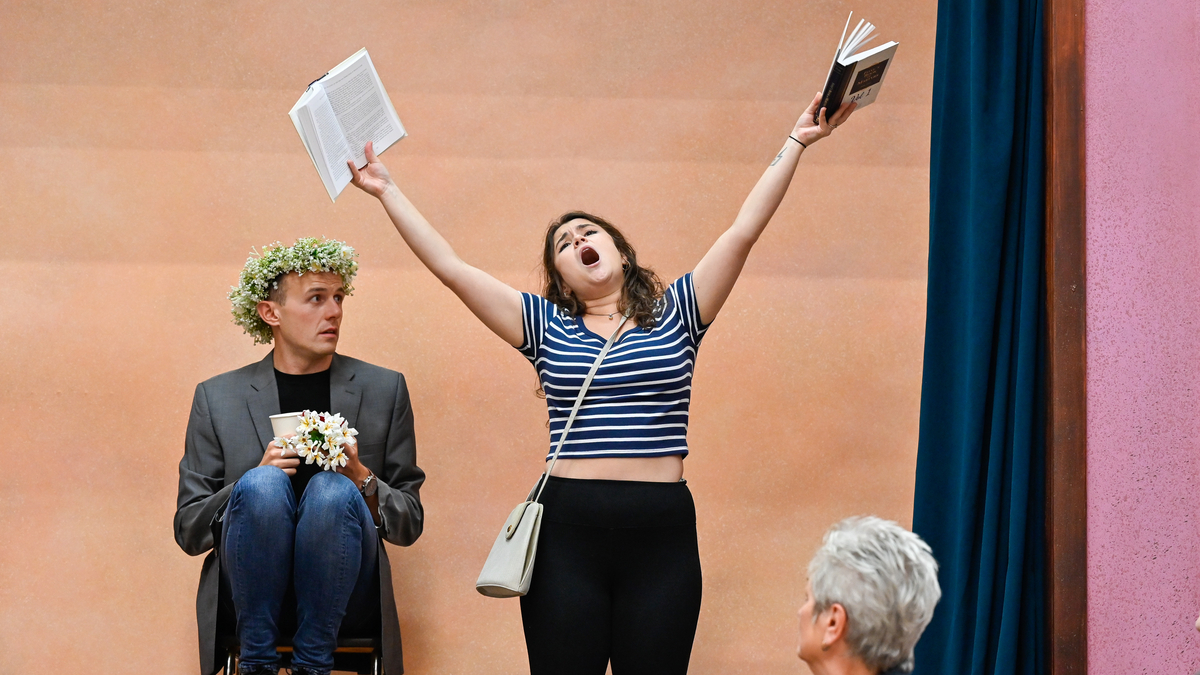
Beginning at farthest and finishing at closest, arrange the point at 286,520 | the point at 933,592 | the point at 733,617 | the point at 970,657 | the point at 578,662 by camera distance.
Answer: the point at 733,617 < the point at 970,657 < the point at 286,520 < the point at 578,662 < the point at 933,592

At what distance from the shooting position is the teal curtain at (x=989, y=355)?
7.97ft

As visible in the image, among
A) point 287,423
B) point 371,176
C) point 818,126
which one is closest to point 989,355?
point 818,126

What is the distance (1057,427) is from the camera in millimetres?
2391

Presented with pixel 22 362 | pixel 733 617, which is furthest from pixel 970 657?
pixel 22 362

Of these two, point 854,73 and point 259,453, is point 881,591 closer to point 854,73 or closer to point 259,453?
point 854,73

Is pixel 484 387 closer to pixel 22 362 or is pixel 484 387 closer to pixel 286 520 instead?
pixel 286 520

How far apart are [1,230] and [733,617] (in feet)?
8.46

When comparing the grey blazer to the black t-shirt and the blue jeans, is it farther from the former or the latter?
the blue jeans

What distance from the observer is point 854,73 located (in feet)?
7.27

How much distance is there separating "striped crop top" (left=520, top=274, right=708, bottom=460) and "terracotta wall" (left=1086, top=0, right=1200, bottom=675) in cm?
91

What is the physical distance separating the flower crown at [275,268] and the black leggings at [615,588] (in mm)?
1022

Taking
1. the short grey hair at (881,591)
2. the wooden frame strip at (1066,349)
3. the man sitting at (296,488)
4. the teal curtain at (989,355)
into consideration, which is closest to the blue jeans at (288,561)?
the man sitting at (296,488)

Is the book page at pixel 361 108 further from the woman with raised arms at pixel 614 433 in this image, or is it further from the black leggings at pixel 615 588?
the black leggings at pixel 615 588

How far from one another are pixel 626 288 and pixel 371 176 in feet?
2.03
